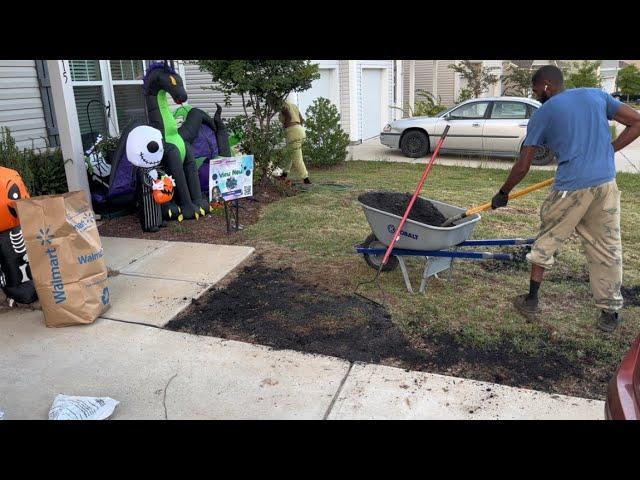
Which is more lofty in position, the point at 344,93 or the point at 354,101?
the point at 344,93

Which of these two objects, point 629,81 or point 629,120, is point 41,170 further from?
point 629,81

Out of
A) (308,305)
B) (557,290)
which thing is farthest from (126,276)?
(557,290)

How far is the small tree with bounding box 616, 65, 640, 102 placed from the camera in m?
45.8

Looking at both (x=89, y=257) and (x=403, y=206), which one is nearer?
(x=89, y=257)

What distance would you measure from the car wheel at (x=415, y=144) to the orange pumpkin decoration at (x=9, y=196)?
10.4 metres

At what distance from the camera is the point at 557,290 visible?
16.2 ft

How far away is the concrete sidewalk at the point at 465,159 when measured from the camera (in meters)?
11.8

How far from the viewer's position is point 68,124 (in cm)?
642

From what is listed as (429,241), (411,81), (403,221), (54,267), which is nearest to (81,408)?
(54,267)

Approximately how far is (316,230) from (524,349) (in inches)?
138

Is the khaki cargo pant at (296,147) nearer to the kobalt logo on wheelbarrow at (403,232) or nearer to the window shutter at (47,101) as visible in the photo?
the window shutter at (47,101)

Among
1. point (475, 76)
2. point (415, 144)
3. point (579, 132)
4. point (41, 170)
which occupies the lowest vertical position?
point (415, 144)

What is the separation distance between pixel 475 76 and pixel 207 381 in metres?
20.6

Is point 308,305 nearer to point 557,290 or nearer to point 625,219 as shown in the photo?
point 557,290
